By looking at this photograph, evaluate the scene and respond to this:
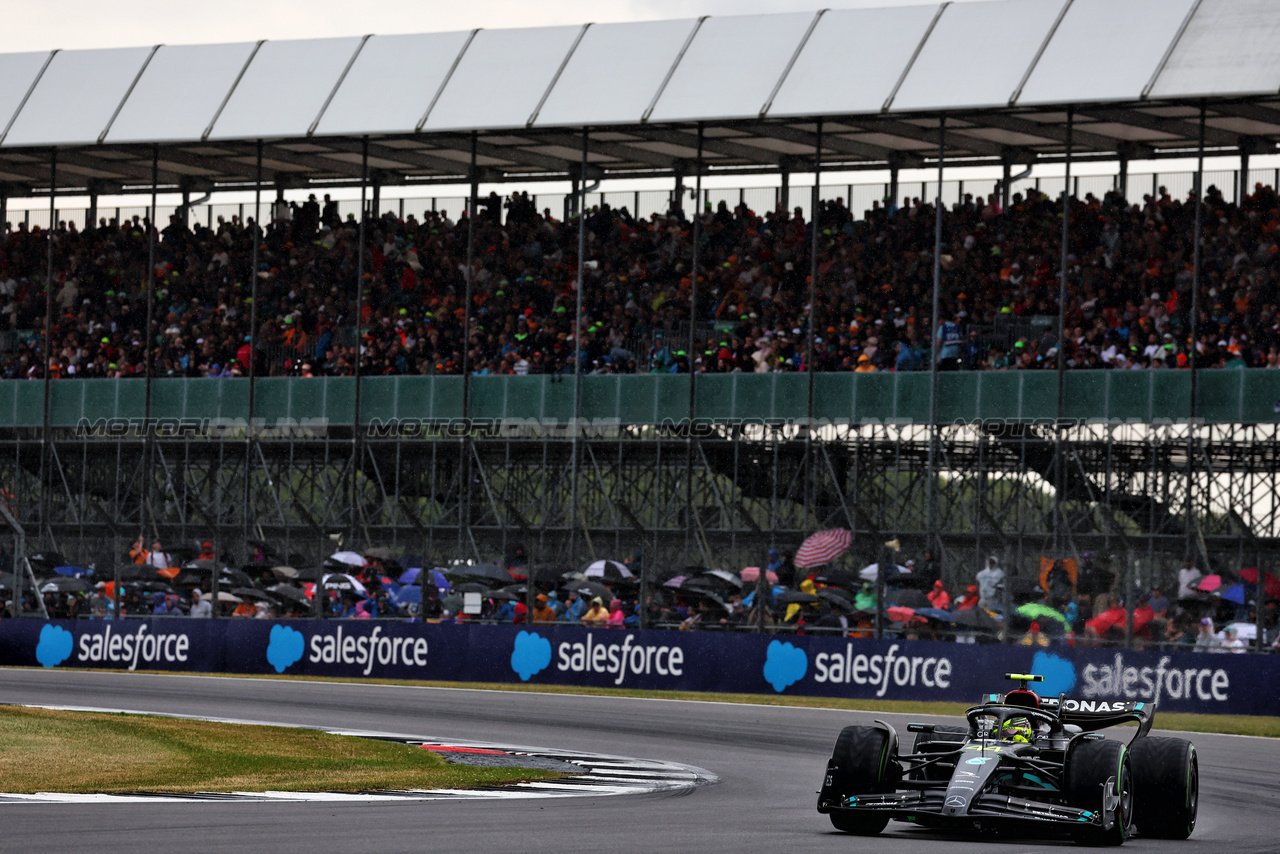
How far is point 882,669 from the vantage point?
941 inches

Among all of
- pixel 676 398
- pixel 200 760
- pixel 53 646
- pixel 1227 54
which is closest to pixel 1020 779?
pixel 200 760

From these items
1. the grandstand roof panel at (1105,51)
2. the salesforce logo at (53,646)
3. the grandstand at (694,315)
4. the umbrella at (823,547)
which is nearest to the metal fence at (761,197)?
the grandstand at (694,315)

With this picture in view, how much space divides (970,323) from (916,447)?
8.31 ft

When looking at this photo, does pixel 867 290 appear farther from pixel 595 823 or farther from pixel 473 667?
pixel 595 823

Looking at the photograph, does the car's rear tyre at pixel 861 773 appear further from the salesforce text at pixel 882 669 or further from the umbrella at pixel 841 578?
the umbrella at pixel 841 578

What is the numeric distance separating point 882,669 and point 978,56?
916cm

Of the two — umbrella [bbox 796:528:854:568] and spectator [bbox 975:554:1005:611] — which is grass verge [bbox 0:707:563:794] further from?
umbrella [bbox 796:528:854:568]

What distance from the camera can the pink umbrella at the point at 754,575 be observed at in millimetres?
25422

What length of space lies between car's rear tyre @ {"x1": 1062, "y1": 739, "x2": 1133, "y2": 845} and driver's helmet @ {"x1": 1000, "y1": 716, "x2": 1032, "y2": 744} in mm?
441

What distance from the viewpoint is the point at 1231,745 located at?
18.2 meters

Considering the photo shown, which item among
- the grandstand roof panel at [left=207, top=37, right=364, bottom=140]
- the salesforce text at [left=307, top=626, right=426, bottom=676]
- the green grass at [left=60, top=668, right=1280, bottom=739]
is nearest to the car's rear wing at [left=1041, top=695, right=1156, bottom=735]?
the green grass at [left=60, top=668, right=1280, bottom=739]

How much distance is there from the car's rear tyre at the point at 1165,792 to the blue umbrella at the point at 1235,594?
1129 cm

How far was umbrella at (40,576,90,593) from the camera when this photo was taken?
1108 inches

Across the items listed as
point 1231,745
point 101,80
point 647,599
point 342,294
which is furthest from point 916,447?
point 101,80
